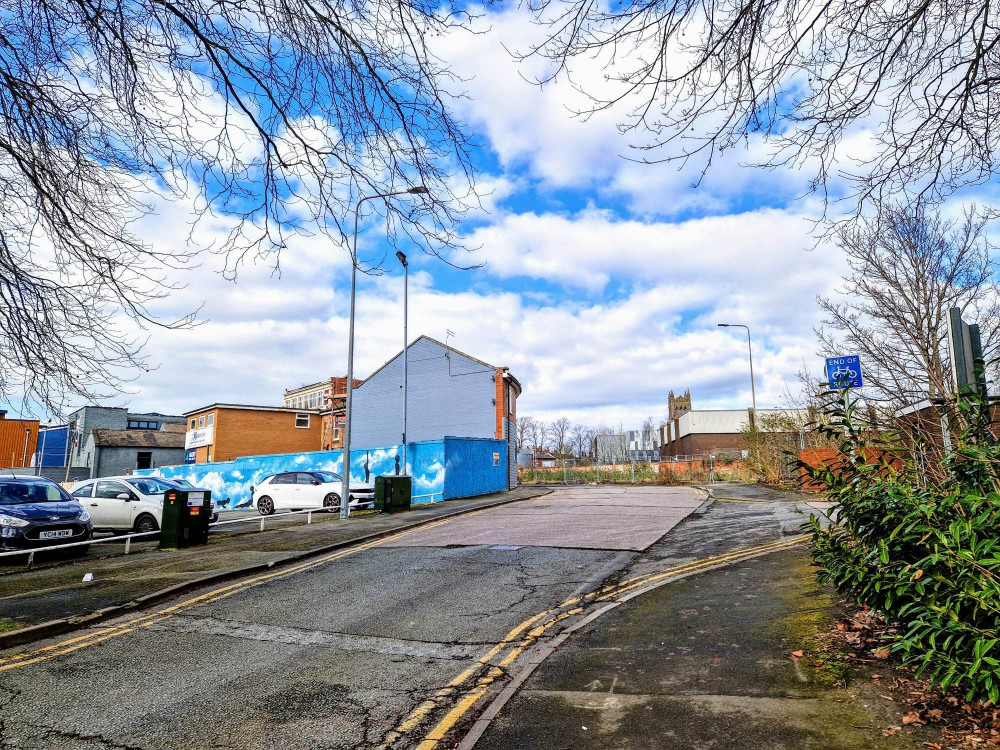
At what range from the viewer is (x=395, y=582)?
30.2 ft

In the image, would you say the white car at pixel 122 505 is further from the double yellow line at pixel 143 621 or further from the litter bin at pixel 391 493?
the double yellow line at pixel 143 621

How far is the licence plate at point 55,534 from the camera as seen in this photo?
1240 cm

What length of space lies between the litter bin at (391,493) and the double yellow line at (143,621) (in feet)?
26.3

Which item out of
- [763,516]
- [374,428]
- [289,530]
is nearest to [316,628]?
[289,530]

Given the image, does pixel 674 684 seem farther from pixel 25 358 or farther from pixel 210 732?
pixel 25 358

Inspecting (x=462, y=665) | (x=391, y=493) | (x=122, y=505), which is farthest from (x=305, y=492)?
(x=462, y=665)

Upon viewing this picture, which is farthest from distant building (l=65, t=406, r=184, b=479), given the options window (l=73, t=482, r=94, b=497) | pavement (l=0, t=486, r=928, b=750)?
pavement (l=0, t=486, r=928, b=750)

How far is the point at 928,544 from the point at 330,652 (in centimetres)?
518

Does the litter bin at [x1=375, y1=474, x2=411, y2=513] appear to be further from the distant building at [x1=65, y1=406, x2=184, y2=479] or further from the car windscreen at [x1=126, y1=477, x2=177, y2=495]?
the distant building at [x1=65, y1=406, x2=184, y2=479]

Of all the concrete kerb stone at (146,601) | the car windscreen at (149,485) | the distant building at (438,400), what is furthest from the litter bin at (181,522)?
the distant building at (438,400)

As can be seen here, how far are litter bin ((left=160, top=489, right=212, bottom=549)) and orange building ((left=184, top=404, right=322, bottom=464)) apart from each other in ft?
117

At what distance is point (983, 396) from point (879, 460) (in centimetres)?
83

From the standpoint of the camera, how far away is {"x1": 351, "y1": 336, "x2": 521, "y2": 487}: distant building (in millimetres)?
35594

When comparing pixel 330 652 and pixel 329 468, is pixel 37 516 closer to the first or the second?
pixel 330 652
